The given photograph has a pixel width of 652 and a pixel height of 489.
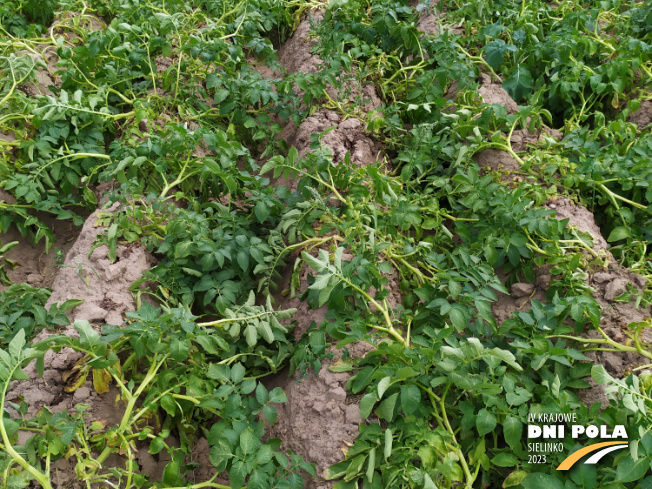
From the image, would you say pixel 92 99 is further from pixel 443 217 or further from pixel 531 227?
pixel 531 227

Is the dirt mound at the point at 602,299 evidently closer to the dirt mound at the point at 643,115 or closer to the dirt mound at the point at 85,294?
the dirt mound at the point at 643,115

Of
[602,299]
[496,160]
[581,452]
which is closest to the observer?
[581,452]

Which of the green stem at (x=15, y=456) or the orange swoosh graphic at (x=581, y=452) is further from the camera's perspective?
the orange swoosh graphic at (x=581, y=452)

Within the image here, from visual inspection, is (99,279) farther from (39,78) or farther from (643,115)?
(643,115)

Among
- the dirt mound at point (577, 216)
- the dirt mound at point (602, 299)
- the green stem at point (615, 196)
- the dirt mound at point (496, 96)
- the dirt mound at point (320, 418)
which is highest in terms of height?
the dirt mound at point (496, 96)

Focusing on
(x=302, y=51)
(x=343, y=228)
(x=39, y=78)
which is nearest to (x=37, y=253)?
(x=39, y=78)

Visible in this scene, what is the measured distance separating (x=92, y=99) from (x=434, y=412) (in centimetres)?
271

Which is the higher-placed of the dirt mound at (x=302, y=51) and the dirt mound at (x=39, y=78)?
the dirt mound at (x=302, y=51)

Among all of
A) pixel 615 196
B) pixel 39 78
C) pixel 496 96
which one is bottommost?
pixel 615 196

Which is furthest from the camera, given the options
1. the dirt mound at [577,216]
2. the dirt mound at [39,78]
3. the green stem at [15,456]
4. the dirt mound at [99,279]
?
the dirt mound at [39,78]

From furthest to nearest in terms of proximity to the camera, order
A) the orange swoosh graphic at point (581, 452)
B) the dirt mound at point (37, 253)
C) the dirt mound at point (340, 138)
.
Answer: the dirt mound at point (340, 138) < the dirt mound at point (37, 253) < the orange swoosh graphic at point (581, 452)

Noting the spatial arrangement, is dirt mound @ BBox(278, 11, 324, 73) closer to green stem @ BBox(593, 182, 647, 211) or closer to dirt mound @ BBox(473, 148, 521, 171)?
dirt mound @ BBox(473, 148, 521, 171)

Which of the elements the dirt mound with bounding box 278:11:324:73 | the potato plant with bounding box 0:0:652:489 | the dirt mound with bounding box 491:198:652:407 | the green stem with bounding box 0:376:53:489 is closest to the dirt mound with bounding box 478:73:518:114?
the potato plant with bounding box 0:0:652:489

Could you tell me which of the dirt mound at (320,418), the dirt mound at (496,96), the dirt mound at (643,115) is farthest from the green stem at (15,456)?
the dirt mound at (643,115)
